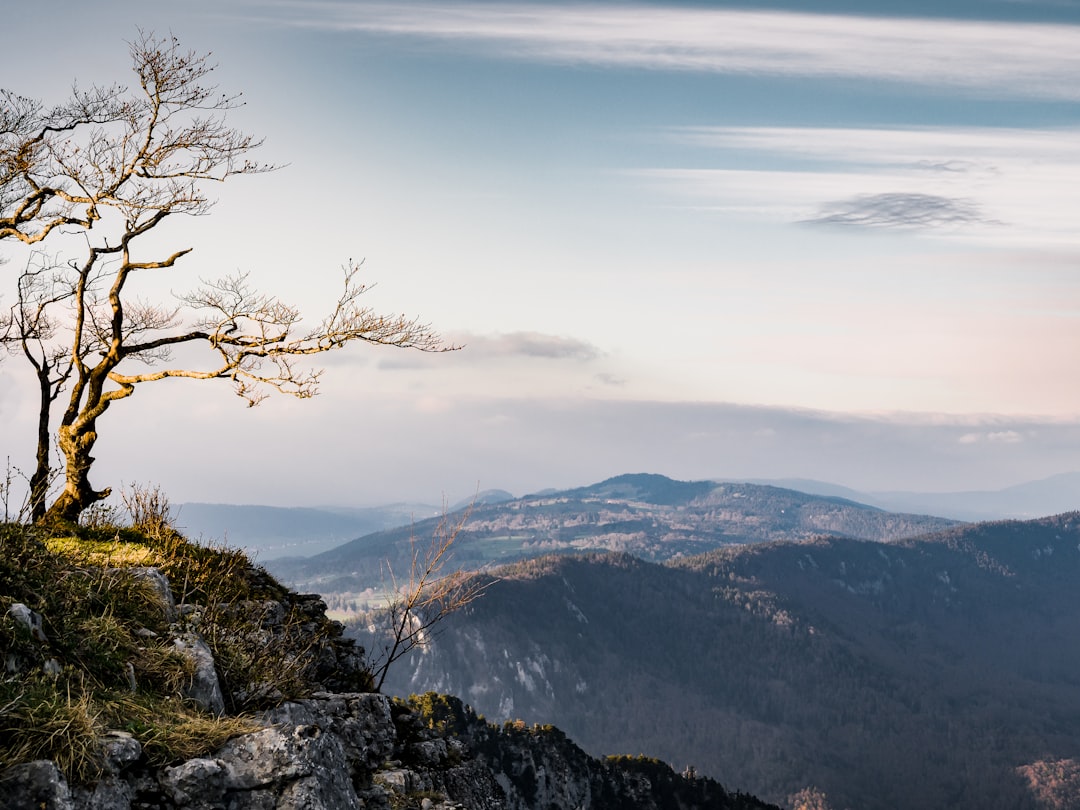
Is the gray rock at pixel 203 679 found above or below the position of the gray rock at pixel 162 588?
below

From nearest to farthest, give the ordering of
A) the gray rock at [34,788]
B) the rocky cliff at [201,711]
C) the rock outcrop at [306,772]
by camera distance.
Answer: the gray rock at [34,788] → the rock outcrop at [306,772] → the rocky cliff at [201,711]

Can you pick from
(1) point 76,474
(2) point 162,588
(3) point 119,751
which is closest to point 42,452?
(1) point 76,474

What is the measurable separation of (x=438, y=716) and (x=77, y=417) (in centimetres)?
9728

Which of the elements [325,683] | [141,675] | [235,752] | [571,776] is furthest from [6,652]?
[571,776]

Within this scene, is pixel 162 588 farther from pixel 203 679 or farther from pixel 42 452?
pixel 42 452

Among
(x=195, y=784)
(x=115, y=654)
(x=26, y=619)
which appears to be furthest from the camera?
(x=115, y=654)

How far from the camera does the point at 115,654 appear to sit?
35.3 ft

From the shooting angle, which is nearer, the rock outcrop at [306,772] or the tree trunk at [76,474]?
the rock outcrop at [306,772]

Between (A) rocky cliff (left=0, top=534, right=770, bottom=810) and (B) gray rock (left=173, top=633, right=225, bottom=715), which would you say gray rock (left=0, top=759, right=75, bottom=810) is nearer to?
(A) rocky cliff (left=0, top=534, right=770, bottom=810)

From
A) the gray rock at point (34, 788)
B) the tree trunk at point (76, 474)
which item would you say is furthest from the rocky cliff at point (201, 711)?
the tree trunk at point (76, 474)

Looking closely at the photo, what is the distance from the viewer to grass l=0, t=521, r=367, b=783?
8398 mm

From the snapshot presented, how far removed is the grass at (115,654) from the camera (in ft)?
27.6

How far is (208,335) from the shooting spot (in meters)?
20.8

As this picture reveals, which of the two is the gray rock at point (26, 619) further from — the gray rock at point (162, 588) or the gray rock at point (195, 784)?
the gray rock at point (195, 784)
